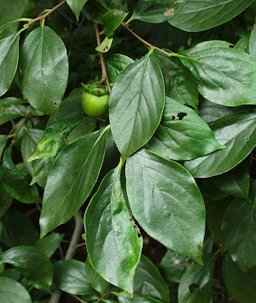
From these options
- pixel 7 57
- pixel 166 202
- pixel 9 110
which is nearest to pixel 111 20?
pixel 7 57

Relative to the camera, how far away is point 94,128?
2.78ft

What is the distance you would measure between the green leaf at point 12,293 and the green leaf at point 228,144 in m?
0.43

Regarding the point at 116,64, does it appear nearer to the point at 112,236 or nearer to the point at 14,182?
the point at 112,236

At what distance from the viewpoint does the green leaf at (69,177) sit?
70cm

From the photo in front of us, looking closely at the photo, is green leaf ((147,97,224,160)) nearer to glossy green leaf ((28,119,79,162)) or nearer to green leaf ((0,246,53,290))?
glossy green leaf ((28,119,79,162))

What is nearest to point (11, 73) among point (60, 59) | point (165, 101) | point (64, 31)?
point (60, 59)

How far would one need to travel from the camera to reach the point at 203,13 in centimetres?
76

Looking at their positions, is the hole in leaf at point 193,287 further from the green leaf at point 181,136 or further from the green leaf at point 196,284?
the green leaf at point 181,136

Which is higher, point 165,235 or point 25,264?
point 165,235

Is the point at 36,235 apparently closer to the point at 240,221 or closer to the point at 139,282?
the point at 139,282

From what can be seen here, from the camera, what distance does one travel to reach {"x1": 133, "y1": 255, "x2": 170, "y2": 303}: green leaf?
104cm

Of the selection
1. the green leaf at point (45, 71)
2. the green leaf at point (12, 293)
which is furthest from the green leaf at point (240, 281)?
the green leaf at point (45, 71)

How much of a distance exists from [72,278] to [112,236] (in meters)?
0.46

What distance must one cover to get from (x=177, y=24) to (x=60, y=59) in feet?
0.59
